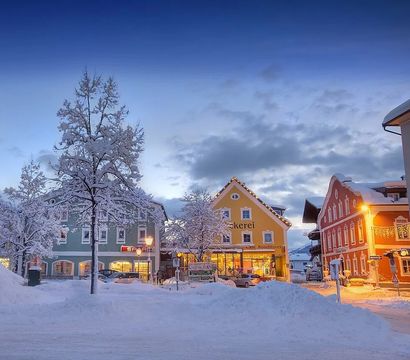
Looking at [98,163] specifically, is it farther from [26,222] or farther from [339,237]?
[339,237]

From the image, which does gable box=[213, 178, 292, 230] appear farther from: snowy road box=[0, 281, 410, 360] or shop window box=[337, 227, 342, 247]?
snowy road box=[0, 281, 410, 360]

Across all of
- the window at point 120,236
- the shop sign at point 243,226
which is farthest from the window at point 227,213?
the window at point 120,236

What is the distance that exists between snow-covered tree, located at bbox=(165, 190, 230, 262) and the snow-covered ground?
92.4 feet

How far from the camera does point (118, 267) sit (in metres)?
52.6

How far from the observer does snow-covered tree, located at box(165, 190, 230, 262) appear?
4546 centimetres

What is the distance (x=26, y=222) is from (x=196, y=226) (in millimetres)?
16523

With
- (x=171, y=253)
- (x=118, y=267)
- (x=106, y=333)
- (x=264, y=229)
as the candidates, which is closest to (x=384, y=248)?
(x=264, y=229)

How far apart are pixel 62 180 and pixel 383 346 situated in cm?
1612

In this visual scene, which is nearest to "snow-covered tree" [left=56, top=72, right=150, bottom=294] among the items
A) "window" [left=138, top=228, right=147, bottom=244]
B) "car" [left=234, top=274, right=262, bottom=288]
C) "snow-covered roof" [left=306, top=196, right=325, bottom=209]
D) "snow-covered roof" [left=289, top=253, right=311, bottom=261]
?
"car" [left=234, top=274, right=262, bottom=288]

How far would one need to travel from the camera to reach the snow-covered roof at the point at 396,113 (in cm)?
1728

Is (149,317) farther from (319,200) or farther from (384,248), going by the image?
(319,200)

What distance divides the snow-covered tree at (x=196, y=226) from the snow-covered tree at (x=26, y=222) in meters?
13.3

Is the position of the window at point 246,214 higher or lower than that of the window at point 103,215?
higher

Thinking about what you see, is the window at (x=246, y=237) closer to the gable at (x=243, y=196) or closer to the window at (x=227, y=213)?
the window at (x=227, y=213)
